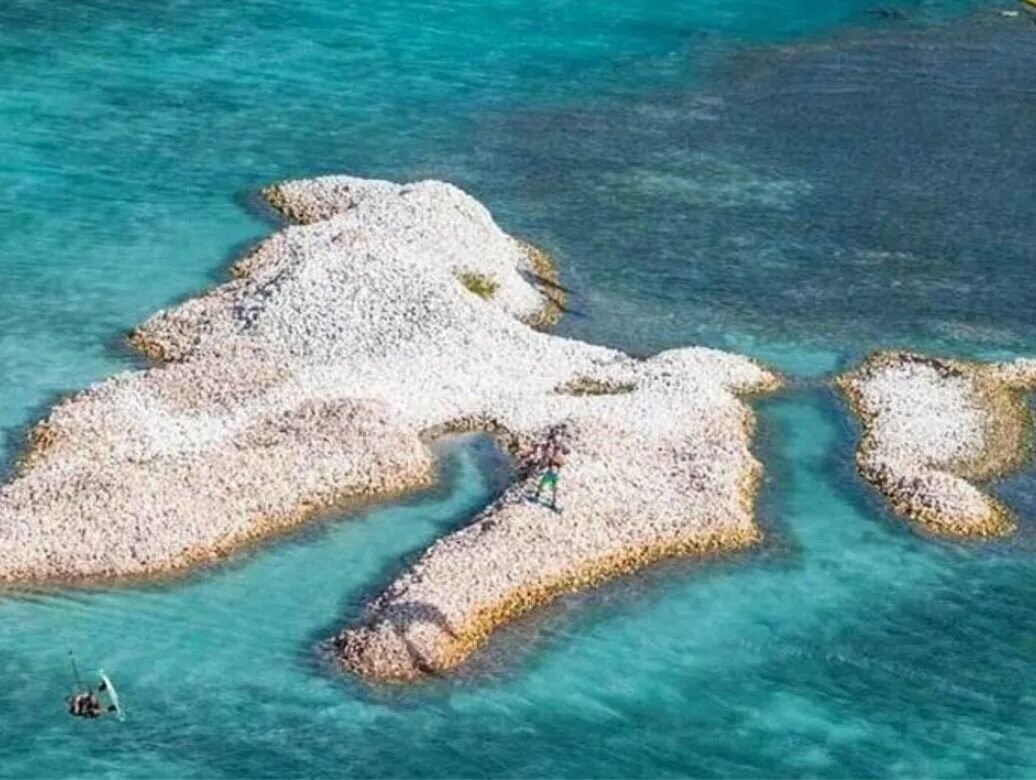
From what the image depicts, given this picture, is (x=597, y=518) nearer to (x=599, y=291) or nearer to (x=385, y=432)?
(x=385, y=432)

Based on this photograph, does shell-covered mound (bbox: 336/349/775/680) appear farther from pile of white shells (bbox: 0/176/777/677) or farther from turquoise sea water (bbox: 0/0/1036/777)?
turquoise sea water (bbox: 0/0/1036/777)

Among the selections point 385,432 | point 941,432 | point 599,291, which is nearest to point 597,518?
point 385,432

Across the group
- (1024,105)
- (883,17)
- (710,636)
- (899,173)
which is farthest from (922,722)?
(883,17)

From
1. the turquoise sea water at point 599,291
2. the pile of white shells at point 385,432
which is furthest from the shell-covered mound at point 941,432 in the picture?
the pile of white shells at point 385,432

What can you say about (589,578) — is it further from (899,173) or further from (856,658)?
(899,173)

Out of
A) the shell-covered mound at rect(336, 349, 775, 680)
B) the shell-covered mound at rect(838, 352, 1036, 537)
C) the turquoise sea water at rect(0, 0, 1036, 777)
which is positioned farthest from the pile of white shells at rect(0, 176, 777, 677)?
the shell-covered mound at rect(838, 352, 1036, 537)

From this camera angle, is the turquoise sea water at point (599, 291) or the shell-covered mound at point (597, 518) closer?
the turquoise sea water at point (599, 291)

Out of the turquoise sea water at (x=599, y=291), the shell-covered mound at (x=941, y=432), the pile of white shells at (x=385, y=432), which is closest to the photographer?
the turquoise sea water at (x=599, y=291)

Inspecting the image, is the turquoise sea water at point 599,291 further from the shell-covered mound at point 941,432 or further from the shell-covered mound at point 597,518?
the shell-covered mound at point 941,432
